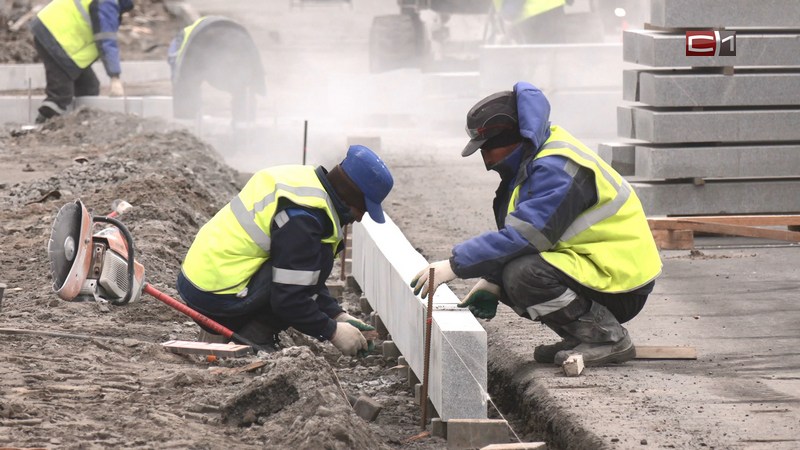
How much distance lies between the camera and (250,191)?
6133 millimetres

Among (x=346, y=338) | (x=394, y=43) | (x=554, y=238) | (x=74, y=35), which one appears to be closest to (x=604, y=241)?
(x=554, y=238)

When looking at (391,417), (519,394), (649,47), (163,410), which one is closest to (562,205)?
(519,394)

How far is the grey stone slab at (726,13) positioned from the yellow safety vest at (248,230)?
4.17 meters

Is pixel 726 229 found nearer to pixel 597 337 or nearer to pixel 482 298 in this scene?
pixel 597 337

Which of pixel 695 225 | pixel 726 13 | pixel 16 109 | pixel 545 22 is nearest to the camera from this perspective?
A: pixel 695 225

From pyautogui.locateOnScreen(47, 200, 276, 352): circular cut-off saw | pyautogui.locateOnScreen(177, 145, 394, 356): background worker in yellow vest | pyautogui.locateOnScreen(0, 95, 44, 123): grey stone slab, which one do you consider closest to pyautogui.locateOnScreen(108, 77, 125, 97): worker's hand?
pyautogui.locateOnScreen(0, 95, 44, 123): grey stone slab

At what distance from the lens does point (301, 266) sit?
5988 mm

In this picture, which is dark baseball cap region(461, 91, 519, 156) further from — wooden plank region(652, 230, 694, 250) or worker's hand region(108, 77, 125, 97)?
worker's hand region(108, 77, 125, 97)

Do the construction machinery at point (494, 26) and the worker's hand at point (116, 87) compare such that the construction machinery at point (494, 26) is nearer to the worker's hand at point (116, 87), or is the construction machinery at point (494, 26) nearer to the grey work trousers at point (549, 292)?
the worker's hand at point (116, 87)

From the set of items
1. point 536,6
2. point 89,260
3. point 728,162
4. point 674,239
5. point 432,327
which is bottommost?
point 674,239

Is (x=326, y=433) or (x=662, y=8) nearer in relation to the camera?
(x=326, y=433)

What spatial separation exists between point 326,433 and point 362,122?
13.1m

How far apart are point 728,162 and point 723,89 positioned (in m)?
0.55

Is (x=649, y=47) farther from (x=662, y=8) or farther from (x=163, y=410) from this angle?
(x=163, y=410)
